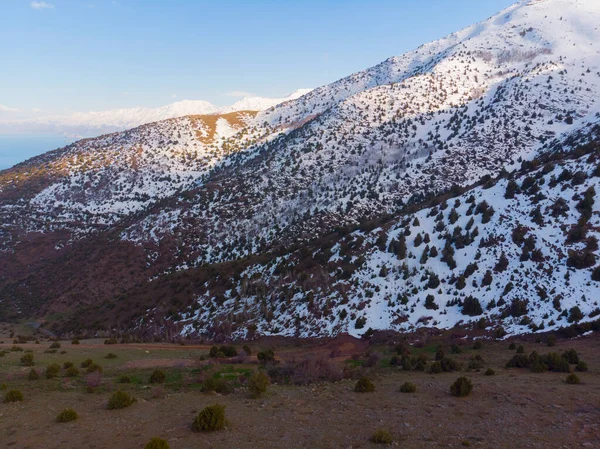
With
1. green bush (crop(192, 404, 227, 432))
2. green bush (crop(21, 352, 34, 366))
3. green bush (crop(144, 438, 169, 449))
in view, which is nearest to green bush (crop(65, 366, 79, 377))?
green bush (crop(21, 352, 34, 366))

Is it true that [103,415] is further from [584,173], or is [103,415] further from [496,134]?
[496,134]

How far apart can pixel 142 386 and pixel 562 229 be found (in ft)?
111

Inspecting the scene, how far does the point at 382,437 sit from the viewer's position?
10.2 m

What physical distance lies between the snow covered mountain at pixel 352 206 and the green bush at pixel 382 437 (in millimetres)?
18561

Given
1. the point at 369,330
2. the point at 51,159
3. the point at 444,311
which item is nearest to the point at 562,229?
the point at 444,311

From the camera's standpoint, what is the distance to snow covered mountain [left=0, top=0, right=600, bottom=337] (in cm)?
3070

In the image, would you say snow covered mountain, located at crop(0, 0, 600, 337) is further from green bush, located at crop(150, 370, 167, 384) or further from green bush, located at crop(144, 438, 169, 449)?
green bush, located at crop(144, 438, 169, 449)

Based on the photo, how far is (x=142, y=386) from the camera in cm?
1638

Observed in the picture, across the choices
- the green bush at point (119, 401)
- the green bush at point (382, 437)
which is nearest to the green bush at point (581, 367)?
the green bush at point (382, 437)

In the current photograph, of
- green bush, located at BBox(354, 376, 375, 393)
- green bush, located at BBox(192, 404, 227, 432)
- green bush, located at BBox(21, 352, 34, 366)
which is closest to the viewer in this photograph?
green bush, located at BBox(192, 404, 227, 432)

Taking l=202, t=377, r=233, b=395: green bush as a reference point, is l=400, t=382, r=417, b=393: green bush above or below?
below

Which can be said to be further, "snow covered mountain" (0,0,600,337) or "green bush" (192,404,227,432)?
"snow covered mountain" (0,0,600,337)

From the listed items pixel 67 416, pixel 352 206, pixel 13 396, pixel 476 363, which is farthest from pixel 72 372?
pixel 352 206

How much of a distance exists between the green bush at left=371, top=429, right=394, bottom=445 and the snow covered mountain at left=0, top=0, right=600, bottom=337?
18561 millimetres
